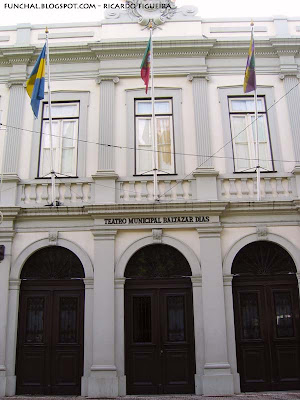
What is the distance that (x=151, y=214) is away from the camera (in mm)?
11000

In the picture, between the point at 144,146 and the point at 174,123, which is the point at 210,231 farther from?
the point at 174,123

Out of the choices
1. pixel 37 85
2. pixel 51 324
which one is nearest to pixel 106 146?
pixel 37 85

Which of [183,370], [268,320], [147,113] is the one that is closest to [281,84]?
[147,113]

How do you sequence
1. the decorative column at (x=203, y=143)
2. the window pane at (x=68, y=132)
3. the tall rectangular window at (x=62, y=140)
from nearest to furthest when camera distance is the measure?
the decorative column at (x=203, y=143) → the tall rectangular window at (x=62, y=140) → the window pane at (x=68, y=132)

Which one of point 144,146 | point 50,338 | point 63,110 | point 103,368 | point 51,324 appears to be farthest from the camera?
point 63,110

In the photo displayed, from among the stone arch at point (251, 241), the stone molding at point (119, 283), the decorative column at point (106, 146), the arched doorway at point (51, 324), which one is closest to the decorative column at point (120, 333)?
the stone molding at point (119, 283)

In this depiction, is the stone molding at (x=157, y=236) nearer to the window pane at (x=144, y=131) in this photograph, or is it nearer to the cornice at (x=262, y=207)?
the cornice at (x=262, y=207)

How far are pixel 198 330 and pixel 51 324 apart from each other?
3.63m

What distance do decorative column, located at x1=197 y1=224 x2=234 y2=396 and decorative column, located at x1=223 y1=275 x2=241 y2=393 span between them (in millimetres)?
153

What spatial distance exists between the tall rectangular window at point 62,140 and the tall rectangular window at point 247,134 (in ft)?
14.4

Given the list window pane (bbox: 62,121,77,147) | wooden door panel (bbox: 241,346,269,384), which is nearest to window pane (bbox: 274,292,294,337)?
wooden door panel (bbox: 241,346,269,384)

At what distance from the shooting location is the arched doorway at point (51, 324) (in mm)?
10352

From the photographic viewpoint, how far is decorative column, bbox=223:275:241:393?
1012 centimetres

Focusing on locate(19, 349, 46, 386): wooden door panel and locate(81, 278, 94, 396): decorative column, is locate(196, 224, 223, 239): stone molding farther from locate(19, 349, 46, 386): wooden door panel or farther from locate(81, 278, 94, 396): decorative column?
locate(19, 349, 46, 386): wooden door panel
